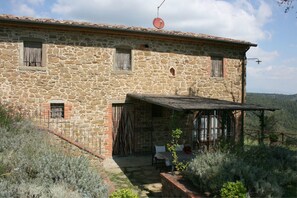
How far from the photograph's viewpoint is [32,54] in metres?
10.5

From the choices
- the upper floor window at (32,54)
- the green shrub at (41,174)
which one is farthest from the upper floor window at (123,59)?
the green shrub at (41,174)

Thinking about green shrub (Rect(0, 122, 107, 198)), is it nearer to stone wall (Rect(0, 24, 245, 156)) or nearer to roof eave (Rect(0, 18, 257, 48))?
stone wall (Rect(0, 24, 245, 156))

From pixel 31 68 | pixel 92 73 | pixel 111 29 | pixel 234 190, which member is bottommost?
pixel 234 190

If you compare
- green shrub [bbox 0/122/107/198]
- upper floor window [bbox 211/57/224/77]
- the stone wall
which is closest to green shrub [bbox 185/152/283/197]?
green shrub [bbox 0/122/107/198]

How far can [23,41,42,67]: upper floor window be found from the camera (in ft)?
34.1

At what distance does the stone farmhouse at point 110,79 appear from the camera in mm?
10242

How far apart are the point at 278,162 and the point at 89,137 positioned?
694 cm

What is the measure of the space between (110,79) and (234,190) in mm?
7333

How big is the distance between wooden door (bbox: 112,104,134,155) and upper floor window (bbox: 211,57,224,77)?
4602 mm

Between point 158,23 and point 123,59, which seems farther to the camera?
point 158,23

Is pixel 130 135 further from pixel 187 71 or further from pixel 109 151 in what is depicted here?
pixel 187 71

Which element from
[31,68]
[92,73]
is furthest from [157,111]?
[31,68]

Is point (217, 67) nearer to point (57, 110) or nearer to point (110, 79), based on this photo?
point (110, 79)

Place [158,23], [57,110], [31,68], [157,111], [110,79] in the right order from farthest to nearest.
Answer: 1. [158,23]
2. [157,111]
3. [110,79]
4. [57,110]
5. [31,68]
